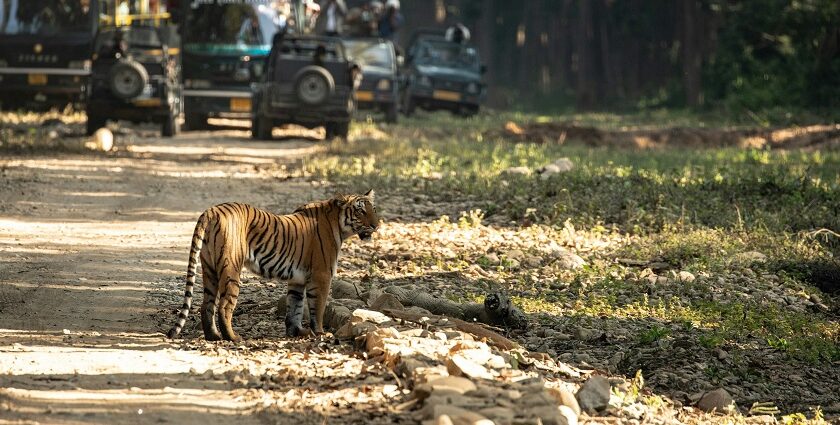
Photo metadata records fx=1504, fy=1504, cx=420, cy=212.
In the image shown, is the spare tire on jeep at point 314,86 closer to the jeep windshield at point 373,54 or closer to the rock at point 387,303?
the jeep windshield at point 373,54

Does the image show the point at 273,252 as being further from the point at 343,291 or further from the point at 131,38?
the point at 131,38

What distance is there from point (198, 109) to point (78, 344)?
19.5 meters

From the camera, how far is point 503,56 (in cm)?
7531

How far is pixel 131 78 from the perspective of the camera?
81.9 feet

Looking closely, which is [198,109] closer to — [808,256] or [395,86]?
[395,86]

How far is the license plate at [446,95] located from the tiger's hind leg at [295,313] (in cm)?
2900

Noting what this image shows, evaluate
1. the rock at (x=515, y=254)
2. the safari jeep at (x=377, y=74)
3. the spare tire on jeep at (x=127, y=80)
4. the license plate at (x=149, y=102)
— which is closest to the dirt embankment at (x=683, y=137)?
the safari jeep at (x=377, y=74)

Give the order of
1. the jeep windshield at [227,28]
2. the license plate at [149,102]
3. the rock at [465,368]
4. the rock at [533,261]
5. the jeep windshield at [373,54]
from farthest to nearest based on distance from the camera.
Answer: the jeep windshield at [373,54] → the jeep windshield at [227,28] → the license plate at [149,102] → the rock at [533,261] → the rock at [465,368]

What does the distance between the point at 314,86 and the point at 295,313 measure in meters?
16.5

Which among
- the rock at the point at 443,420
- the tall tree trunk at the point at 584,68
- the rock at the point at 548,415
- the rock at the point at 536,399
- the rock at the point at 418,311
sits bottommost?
the tall tree trunk at the point at 584,68

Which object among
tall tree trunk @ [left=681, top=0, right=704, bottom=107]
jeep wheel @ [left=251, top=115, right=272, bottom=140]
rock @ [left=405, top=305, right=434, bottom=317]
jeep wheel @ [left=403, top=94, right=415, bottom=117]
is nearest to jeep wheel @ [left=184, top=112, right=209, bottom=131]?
jeep wheel @ [left=251, top=115, right=272, bottom=140]

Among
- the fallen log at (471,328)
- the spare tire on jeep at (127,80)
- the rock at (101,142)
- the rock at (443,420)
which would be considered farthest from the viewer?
Result: the spare tire on jeep at (127,80)

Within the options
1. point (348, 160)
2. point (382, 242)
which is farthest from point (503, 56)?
→ point (382, 242)

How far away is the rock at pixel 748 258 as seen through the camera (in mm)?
13981
